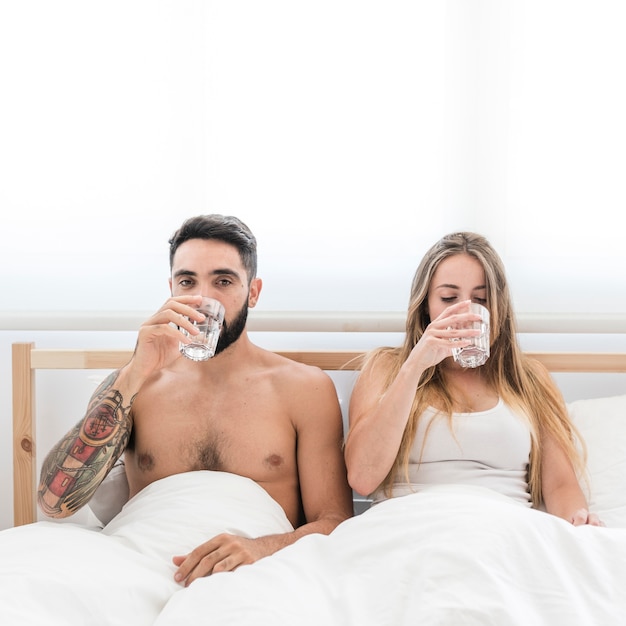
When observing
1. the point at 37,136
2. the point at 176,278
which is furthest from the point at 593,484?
the point at 37,136

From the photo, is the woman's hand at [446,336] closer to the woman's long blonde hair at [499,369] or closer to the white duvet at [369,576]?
the woman's long blonde hair at [499,369]

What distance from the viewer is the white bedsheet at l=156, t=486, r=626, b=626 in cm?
92

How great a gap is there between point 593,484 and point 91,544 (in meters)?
1.01

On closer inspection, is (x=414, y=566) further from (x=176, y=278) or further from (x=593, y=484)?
(x=176, y=278)

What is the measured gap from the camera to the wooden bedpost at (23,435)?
183cm

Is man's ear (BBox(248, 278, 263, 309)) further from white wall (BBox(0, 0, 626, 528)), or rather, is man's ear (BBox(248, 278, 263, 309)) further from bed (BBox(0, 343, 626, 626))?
bed (BBox(0, 343, 626, 626))

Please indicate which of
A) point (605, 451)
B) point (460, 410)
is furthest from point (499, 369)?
point (605, 451)

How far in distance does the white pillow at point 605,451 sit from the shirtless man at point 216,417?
0.52m

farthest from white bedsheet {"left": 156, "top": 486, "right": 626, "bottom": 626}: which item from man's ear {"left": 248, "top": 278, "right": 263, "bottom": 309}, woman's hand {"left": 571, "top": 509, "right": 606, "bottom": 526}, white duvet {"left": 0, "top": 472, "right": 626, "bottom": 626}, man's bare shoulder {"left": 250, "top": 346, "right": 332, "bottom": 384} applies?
man's ear {"left": 248, "top": 278, "right": 263, "bottom": 309}

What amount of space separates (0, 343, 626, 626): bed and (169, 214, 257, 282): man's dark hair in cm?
54

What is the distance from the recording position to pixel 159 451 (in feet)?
5.05

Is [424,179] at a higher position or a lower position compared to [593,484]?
higher

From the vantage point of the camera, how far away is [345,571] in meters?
1.07

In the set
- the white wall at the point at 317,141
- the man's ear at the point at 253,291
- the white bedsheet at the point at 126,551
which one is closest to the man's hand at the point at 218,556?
the white bedsheet at the point at 126,551
